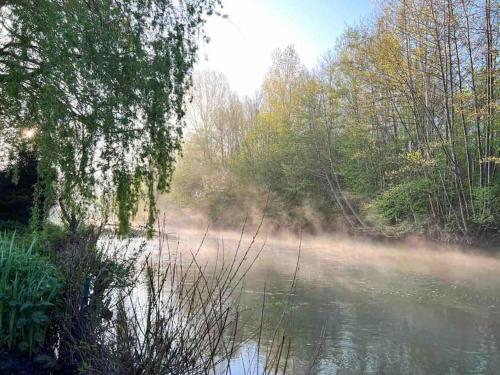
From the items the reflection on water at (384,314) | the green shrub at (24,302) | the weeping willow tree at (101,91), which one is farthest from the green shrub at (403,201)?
the green shrub at (24,302)

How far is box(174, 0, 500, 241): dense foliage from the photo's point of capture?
51.3ft

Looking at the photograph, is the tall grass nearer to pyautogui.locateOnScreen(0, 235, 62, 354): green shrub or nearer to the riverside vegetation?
the riverside vegetation

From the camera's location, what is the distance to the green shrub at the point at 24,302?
13.5 ft

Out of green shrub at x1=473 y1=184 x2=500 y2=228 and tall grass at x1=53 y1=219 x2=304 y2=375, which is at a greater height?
green shrub at x1=473 y1=184 x2=500 y2=228

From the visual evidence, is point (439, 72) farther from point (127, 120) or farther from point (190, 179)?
point (190, 179)

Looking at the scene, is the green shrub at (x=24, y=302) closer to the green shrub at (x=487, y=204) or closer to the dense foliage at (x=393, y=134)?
the dense foliage at (x=393, y=134)

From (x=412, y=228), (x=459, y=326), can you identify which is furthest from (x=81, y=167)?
(x=412, y=228)

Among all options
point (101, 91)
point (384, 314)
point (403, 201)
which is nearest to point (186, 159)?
point (403, 201)

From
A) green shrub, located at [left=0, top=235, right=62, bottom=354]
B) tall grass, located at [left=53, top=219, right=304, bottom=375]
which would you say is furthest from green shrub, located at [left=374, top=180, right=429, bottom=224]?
green shrub, located at [left=0, top=235, right=62, bottom=354]

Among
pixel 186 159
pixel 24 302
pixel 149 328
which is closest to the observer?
pixel 149 328

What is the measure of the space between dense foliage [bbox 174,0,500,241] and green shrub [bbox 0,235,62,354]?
13452 millimetres

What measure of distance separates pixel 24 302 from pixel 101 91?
221 cm

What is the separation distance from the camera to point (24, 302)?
4.18 metres

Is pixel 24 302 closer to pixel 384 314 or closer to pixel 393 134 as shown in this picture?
pixel 384 314
